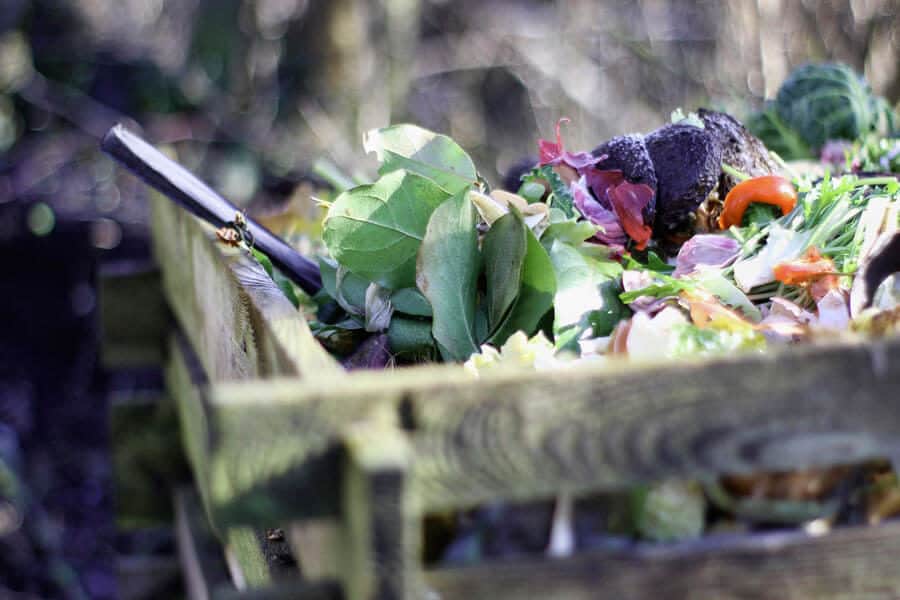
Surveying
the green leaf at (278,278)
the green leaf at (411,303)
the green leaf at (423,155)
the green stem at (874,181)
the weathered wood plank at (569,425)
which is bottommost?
the weathered wood plank at (569,425)

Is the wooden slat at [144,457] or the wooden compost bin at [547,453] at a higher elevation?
the wooden compost bin at [547,453]

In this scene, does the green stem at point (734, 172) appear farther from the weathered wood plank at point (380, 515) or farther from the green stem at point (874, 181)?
the weathered wood plank at point (380, 515)

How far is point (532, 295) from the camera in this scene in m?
1.17

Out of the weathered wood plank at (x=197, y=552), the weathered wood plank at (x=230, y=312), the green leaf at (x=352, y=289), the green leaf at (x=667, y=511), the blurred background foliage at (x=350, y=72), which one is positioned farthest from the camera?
the blurred background foliage at (x=350, y=72)

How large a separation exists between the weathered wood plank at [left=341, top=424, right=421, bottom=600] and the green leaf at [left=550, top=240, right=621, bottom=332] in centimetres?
43

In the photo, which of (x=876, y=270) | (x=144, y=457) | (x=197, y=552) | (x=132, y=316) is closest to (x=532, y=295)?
(x=876, y=270)

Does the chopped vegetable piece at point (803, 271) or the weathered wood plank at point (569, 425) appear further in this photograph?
the chopped vegetable piece at point (803, 271)

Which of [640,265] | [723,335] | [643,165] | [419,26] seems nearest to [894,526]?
[723,335]

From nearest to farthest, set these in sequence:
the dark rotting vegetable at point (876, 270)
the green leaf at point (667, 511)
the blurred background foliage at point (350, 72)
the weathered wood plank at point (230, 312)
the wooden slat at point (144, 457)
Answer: the green leaf at point (667, 511), the weathered wood plank at point (230, 312), the dark rotting vegetable at point (876, 270), the wooden slat at point (144, 457), the blurred background foliage at point (350, 72)

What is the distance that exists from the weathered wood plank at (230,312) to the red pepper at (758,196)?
660 millimetres

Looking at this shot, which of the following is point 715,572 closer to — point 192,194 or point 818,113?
point 192,194

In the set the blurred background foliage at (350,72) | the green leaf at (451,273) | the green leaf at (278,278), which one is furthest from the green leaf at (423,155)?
the blurred background foliage at (350,72)

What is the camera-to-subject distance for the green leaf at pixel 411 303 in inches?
49.1

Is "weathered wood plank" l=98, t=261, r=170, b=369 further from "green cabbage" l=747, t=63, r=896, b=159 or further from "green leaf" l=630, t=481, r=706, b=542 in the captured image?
"green leaf" l=630, t=481, r=706, b=542
